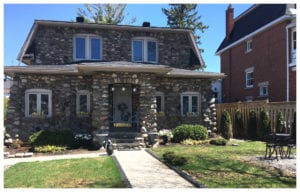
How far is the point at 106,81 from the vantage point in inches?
552

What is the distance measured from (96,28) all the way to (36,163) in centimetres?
981

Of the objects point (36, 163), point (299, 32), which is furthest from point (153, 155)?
point (299, 32)

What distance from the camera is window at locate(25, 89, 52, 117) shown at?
1545 cm

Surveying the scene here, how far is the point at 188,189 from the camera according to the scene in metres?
6.59

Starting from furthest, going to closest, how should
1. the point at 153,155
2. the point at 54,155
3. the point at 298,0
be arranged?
the point at 54,155 → the point at 153,155 → the point at 298,0

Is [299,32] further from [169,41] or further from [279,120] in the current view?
[169,41]

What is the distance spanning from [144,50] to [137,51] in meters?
0.41

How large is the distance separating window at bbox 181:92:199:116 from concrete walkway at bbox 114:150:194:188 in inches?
271

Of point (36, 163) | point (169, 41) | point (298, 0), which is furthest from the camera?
point (169, 41)

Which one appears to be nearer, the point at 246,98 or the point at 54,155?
the point at 54,155

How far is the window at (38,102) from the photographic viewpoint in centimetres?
1545

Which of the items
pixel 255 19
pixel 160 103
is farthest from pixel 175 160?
pixel 255 19

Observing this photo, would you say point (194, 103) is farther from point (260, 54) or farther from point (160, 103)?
point (260, 54)

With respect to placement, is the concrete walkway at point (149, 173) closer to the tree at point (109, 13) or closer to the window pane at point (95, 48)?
the window pane at point (95, 48)
